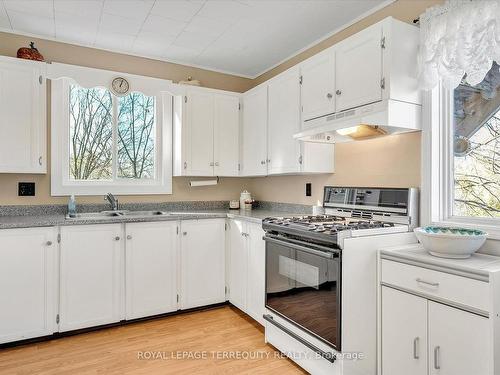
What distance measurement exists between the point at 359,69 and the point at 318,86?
1.30 feet

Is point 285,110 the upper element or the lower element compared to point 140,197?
upper

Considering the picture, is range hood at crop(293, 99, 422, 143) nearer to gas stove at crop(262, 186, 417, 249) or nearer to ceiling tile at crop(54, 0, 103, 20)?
gas stove at crop(262, 186, 417, 249)

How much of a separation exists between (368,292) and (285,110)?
162cm

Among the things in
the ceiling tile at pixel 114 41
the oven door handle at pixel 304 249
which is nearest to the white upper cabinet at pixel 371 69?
the oven door handle at pixel 304 249

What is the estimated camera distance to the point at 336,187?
273 cm

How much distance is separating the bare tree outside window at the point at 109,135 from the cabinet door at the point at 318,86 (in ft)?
5.51

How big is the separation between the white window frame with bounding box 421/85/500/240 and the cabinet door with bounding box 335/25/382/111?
34 cm

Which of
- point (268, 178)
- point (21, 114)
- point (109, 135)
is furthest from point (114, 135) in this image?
point (268, 178)

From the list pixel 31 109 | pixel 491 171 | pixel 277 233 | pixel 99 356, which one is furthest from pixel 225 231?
pixel 491 171

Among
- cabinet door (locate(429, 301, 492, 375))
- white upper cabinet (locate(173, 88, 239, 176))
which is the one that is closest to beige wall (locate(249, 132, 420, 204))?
white upper cabinet (locate(173, 88, 239, 176))

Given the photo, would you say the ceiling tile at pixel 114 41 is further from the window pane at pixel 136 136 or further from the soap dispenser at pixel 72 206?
the soap dispenser at pixel 72 206

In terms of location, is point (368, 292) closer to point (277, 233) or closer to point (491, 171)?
point (277, 233)

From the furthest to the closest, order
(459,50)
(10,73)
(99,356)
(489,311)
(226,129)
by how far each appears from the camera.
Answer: (226,129) → (10,73) → (99,356) → (459,50) → (489,311)

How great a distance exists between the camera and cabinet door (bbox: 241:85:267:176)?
10.6 ft
